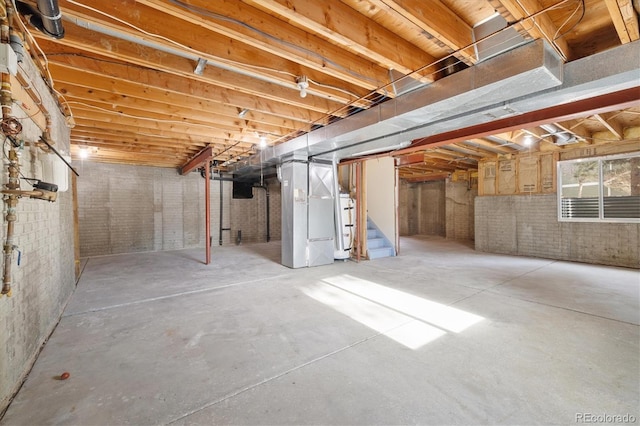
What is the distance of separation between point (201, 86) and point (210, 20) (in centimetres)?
135

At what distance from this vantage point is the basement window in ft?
16.2

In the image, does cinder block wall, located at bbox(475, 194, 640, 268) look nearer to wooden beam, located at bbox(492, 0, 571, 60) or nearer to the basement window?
the basement window

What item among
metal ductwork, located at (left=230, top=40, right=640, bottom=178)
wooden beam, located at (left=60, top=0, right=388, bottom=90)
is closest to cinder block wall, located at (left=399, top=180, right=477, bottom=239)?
metal ductwork, located at (left=230, top=40, right=640, bottom=178)

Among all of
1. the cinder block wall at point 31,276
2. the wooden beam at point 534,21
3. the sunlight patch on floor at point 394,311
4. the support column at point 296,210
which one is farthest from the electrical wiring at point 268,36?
the support column at point 296,210

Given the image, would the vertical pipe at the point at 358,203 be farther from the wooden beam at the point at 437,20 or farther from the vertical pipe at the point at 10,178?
the vertical pipe at the point at 10,178

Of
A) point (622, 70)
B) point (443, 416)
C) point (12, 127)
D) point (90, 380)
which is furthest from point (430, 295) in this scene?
point (12, 127)

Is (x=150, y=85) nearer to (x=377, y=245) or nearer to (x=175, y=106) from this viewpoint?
(x=175, y=106)

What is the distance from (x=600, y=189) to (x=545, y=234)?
128 centimetres

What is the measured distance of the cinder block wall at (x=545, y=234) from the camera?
508cm

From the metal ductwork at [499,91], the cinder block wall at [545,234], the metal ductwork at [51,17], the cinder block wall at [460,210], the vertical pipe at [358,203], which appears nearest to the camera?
the metal ductwork at [51,17]

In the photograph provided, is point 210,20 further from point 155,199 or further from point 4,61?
point 155,199

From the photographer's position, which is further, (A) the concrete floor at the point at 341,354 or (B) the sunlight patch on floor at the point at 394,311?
(B) the sunlight patch on floor at the point at 394,311

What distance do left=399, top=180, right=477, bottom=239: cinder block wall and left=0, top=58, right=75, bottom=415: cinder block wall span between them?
1000 cm

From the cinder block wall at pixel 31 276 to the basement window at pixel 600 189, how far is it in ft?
26.9
